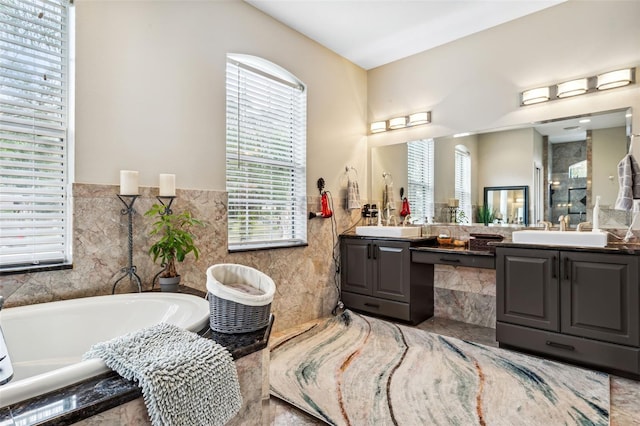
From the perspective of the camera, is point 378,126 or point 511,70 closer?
point 511,70

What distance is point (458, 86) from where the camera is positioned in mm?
3504

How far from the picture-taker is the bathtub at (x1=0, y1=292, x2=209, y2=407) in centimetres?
160

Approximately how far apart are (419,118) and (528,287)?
6.64 feet

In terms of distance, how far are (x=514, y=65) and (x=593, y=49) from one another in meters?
0.57

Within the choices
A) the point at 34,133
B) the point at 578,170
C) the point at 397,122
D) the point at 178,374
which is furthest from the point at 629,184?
the point at 34,133

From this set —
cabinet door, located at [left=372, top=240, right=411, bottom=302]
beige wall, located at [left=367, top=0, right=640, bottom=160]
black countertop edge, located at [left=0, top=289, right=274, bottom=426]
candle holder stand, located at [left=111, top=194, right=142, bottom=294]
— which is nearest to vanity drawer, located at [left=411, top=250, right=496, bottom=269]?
cabinet door, located at [left=372, top=240, right=411, bottom=302]

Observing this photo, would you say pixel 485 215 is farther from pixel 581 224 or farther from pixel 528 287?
pixel 528 287

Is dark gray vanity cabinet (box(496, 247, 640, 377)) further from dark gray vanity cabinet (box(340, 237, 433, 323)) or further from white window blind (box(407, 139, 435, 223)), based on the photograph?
white window blind (box(407, 139, 435, 223))

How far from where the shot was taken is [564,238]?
2.56 m

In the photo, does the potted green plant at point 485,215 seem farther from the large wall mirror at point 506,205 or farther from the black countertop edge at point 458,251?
the black countertop edge at point 458,251

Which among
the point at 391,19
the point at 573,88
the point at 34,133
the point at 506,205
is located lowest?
the point at 506,205

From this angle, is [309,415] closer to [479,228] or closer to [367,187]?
[479,228]

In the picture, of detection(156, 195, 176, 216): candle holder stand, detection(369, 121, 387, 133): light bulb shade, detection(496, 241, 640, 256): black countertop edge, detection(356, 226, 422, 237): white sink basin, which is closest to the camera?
detection(496, 241, 640, 256): black countertop edge

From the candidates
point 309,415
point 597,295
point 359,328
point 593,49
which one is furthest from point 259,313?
point 593,49
